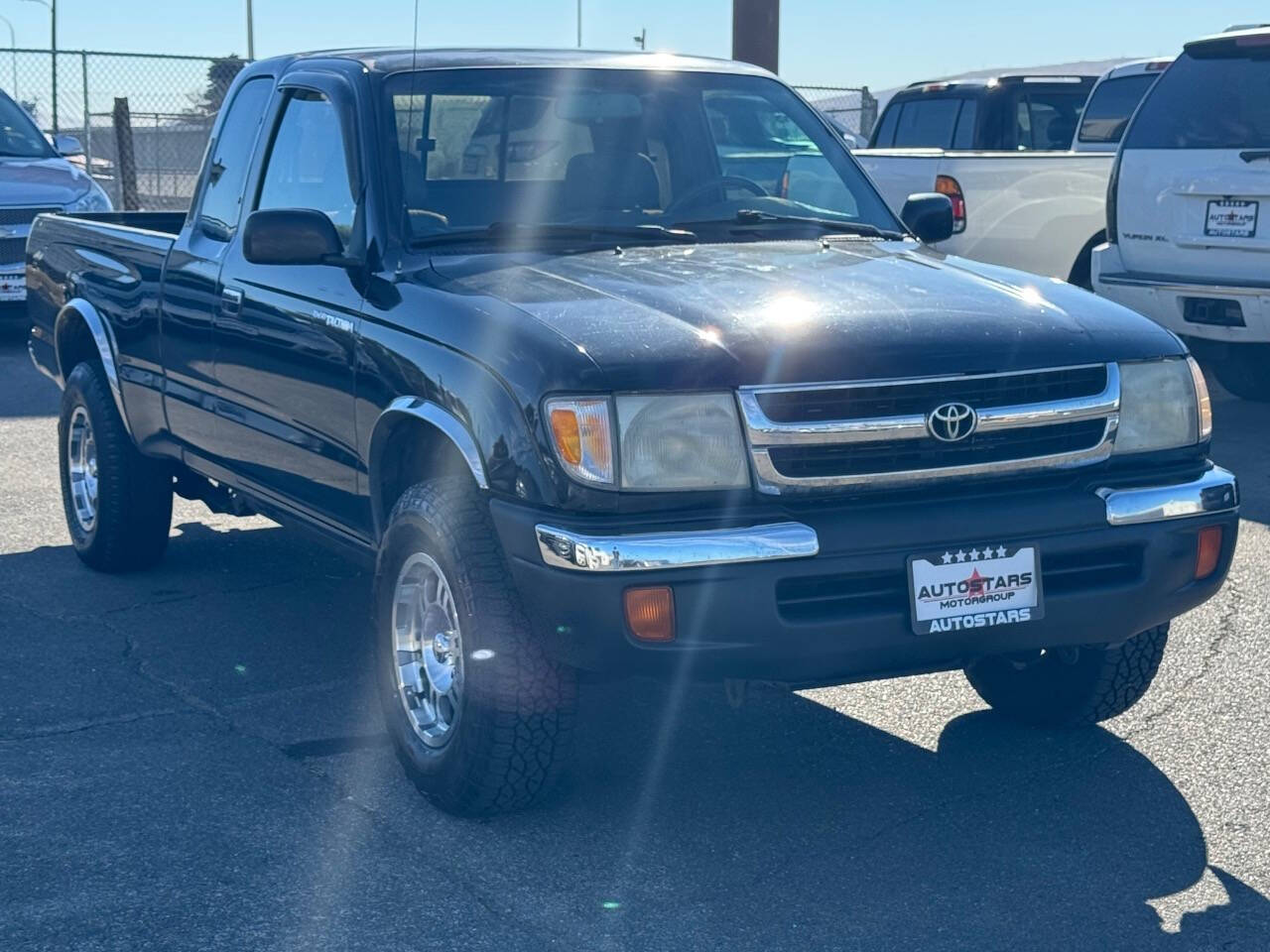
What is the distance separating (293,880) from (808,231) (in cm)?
241

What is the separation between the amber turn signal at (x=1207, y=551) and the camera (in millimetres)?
4238

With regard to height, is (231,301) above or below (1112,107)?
below

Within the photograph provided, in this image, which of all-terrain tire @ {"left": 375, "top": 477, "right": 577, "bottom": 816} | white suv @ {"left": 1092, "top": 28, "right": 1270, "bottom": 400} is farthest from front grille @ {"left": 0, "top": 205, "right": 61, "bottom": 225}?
all-terrain tire @ {"left": 375, "top": 477, "right": 577, "bottom": 816}

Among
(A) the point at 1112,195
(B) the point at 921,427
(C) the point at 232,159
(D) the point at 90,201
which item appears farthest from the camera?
(D) the point at 90,201

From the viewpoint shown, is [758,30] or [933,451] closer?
[933,451]

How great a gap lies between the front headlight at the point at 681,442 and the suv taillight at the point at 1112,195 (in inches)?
247

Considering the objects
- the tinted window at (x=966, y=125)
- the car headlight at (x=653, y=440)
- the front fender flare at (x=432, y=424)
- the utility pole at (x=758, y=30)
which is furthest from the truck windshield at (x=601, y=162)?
the tinted window at (x=966, y=125)

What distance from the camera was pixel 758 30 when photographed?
14.0 meters

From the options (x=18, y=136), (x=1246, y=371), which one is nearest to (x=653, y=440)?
(x=1246, y=371)

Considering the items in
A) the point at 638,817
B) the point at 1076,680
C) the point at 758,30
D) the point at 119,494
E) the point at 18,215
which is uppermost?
the point at 758,30

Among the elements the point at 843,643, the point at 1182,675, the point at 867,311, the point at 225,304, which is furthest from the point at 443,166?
the point at 1182,675

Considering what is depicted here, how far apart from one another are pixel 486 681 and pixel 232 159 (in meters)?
2.71

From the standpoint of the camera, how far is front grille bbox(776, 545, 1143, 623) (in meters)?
3.83

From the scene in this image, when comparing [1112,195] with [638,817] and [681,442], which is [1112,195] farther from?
[681,442]
